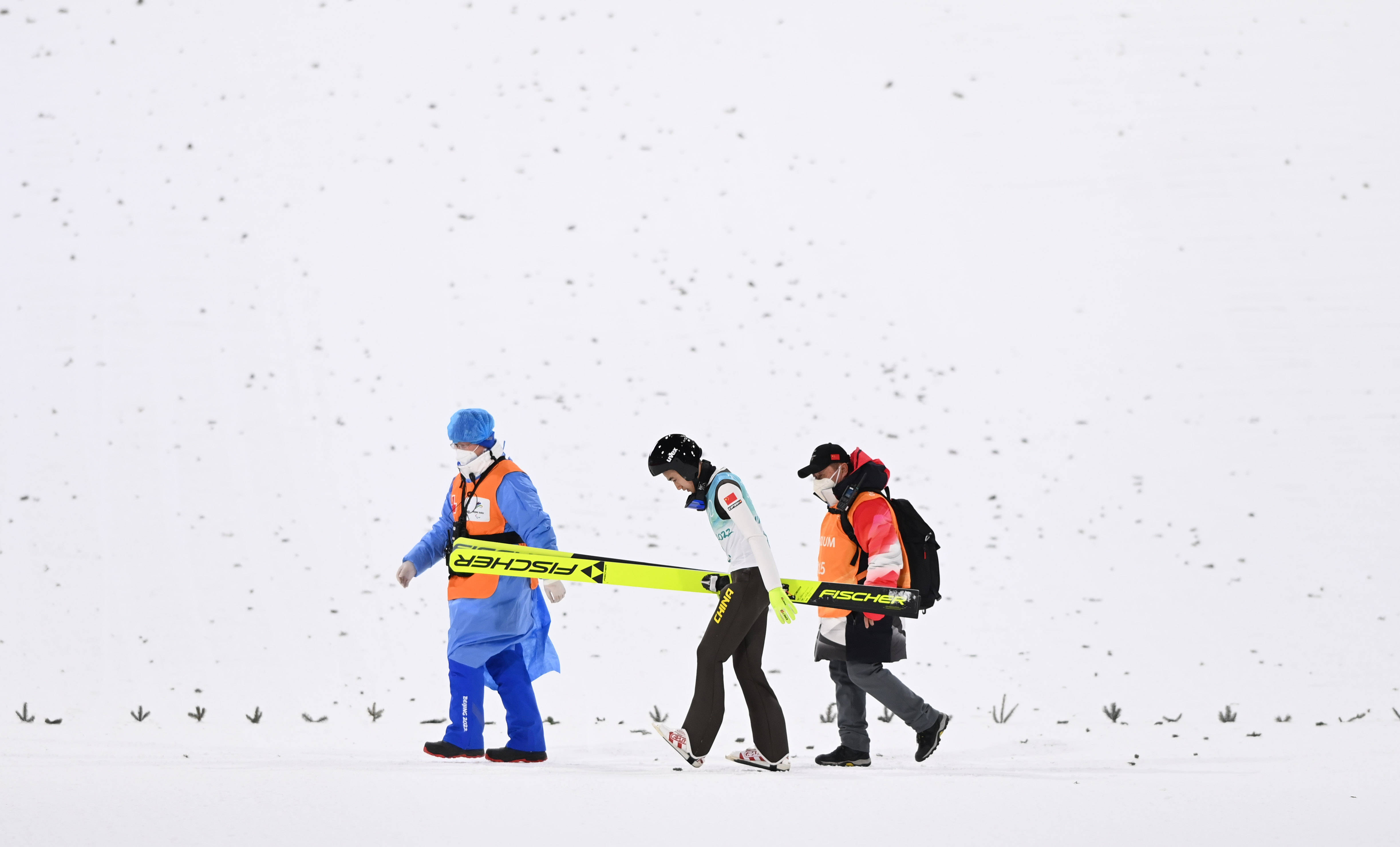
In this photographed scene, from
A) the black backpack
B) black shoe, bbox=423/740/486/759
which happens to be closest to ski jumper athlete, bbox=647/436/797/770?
the black backpack

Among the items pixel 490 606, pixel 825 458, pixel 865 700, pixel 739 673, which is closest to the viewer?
pixel 739 673

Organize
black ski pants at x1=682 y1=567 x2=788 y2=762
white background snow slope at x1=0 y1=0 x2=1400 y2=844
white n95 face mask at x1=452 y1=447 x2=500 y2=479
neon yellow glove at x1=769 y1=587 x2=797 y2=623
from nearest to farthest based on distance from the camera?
neon yellow glove at x1=769 y1=587 x2=797 y2=623 → black ski pants at x1=682 y1=567 x2=788 y2=762 → white n95 face mask at x1=452 y1=447 x2=500 y2=479 → white background snow slope at x1=0 y1=0 x2=1400 y2=844

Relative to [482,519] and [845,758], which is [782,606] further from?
[482,519]

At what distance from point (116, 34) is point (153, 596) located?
783cm

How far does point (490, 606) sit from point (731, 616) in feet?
4.33

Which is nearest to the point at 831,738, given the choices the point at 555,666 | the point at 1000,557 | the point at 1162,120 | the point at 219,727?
the point at 555,666

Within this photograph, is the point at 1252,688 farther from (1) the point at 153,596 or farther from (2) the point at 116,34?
(2) the point at 116,34

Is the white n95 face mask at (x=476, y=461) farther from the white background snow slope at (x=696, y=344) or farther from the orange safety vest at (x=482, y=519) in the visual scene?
the white background snow slope at (x=696, y=344)

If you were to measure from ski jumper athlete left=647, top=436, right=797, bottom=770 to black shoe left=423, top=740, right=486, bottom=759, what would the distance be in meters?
1.11

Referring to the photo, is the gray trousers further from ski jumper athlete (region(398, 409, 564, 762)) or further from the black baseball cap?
ski jumper athlete (region(398, 409, 564, 762))

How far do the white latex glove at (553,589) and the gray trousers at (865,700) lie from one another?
1541mm

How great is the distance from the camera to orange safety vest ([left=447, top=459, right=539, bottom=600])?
5977 millimetres

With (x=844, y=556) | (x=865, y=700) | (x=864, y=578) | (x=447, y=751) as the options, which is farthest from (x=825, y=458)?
(x=447, y=751)

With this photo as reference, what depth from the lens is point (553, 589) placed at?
6062 millimetres
